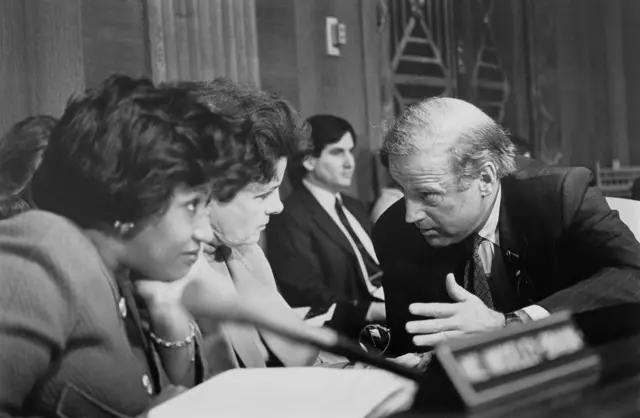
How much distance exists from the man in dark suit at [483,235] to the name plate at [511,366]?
43cm

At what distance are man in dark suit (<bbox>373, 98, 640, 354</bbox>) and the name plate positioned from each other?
0.43 metres

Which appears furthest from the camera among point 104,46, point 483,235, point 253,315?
point 483,235

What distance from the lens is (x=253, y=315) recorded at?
1371mm

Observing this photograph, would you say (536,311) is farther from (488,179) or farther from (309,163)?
(309,163)

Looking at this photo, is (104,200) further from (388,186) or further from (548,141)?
(548,141)

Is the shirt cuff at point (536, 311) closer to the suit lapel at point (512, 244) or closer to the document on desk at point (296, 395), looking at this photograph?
the suit lapel at point (512, 244)

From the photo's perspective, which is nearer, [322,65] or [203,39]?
[203,39]

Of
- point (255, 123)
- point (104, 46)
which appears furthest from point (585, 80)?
point (104, 46)

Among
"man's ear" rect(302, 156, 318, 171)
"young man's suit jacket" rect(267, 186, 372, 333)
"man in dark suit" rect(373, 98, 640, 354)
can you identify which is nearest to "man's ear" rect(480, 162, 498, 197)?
Result: "man in dark suit" rect(373, 98, 640, 354)

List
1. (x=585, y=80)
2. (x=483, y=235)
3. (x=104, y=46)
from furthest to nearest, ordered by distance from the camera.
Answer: (x=585, y=80), (x=483, y=235), (x=104, y=46)

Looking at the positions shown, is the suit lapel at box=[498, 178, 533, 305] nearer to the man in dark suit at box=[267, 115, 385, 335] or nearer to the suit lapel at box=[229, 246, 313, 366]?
the man in dark suit at box=[267, 115, 385, 335]

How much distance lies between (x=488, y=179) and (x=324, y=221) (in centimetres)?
38

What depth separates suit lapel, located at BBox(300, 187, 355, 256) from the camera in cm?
165

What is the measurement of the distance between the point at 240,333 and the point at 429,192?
566 mm
